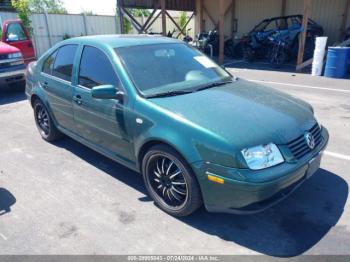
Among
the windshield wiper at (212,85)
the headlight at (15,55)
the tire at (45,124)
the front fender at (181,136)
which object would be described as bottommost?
the tire at (45,124)

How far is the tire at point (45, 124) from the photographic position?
4808mm

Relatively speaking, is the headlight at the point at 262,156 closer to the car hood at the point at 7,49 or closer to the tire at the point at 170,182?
the tire at the point at 170,182

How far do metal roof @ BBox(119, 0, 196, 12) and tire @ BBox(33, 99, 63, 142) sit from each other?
483 inches

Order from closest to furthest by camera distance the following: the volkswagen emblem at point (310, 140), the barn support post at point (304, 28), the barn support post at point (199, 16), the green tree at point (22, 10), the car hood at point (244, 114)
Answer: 1. the car hood at point (244, 114)
2. the volkswagen emblem at point (310, 140)
3. the barn support post at point (304, 28)
4. the green tree at point (22, 10)
5. the barn support post at point (199, 16)

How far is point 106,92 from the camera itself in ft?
10.1

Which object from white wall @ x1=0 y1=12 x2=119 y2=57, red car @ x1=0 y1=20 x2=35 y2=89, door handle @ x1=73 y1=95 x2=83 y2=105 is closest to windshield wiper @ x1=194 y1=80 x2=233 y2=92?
door handle @ x1=73 y1=95 x2=83 y2=105

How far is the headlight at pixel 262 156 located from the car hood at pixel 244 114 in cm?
5

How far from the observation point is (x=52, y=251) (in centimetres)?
265

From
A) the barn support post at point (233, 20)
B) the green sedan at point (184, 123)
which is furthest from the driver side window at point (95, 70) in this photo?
the barn support post at point (233, 20)

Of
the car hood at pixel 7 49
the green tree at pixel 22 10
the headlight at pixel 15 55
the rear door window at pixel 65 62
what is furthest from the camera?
the green tree at pixel 22 10

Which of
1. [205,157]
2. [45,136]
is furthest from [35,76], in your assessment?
[205,157]

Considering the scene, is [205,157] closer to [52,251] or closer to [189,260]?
[189,260]

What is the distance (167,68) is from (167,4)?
15858 millimetres

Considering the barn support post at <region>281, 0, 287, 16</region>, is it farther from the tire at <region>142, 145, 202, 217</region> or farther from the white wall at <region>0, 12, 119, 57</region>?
the tire at <region>142, 145, 202, 217</region>
